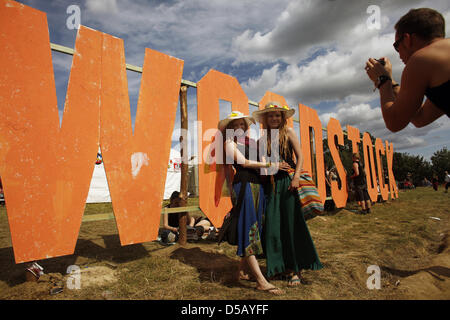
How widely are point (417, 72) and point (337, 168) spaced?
24.8ft

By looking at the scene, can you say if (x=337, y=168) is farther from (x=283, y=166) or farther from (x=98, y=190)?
(x=98, y=190)

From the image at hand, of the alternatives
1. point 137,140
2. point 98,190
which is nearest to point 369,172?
point 137,140

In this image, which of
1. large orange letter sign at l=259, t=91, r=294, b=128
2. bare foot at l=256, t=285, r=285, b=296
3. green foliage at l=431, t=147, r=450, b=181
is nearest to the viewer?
bare foot at l=256, t=285, r=285, b=296

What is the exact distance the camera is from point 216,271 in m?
3.22

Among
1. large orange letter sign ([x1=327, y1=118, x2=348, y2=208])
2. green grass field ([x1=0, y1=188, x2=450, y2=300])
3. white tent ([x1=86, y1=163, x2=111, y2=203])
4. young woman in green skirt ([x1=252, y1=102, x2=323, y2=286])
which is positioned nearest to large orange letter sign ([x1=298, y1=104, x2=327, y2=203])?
large orange letter sign ([x1=327, y1=118, x2=348, y2=208])

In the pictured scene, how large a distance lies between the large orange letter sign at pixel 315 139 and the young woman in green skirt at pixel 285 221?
4215 millimetres

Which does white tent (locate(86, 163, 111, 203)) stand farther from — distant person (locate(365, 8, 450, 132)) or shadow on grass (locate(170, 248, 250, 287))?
distant person (locate(365, 8, 450, 132))

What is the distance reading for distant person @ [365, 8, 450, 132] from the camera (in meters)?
1.41

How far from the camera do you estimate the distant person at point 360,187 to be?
8695 mm

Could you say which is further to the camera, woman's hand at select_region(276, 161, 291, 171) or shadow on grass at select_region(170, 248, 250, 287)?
shadow on grass at select_region(170, 248, 250, 287)

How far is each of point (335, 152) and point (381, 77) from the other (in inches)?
282

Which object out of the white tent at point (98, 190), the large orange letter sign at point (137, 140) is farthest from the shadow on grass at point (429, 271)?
the white tent at point (98, 190)
